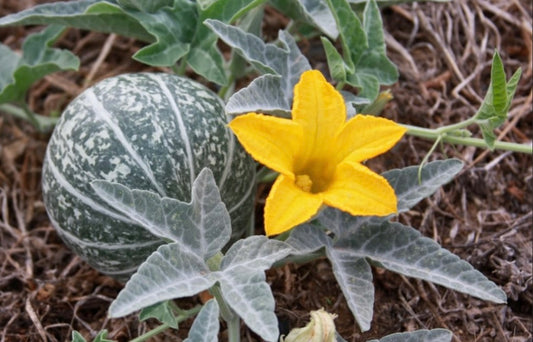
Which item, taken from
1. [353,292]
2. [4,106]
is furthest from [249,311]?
[4,106]

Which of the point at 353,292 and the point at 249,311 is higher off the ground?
the point at 249,311

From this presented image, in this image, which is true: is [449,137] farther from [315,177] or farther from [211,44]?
[211,44]

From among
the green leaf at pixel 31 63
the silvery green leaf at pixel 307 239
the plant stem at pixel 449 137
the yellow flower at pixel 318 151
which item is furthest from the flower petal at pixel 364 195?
the green leaf at pixel 31 63

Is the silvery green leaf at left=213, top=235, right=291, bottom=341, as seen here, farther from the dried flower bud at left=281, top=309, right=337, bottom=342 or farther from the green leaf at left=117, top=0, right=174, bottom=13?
the green leaf at left=117, top=0, right=174, bottom=13

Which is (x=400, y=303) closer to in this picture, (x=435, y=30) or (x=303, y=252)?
(x=303, y=252)

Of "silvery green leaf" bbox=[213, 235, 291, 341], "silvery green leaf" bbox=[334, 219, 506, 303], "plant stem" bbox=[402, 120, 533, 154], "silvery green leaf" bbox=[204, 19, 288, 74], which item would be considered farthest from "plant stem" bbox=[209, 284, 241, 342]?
"plant stem" bbox=[402, 120, 533, 154]

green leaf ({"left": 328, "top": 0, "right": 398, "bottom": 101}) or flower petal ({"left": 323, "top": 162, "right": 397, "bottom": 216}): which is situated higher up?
green leaf ({"left": 328, "top": 0, "right": 398, "bottom": 101})
